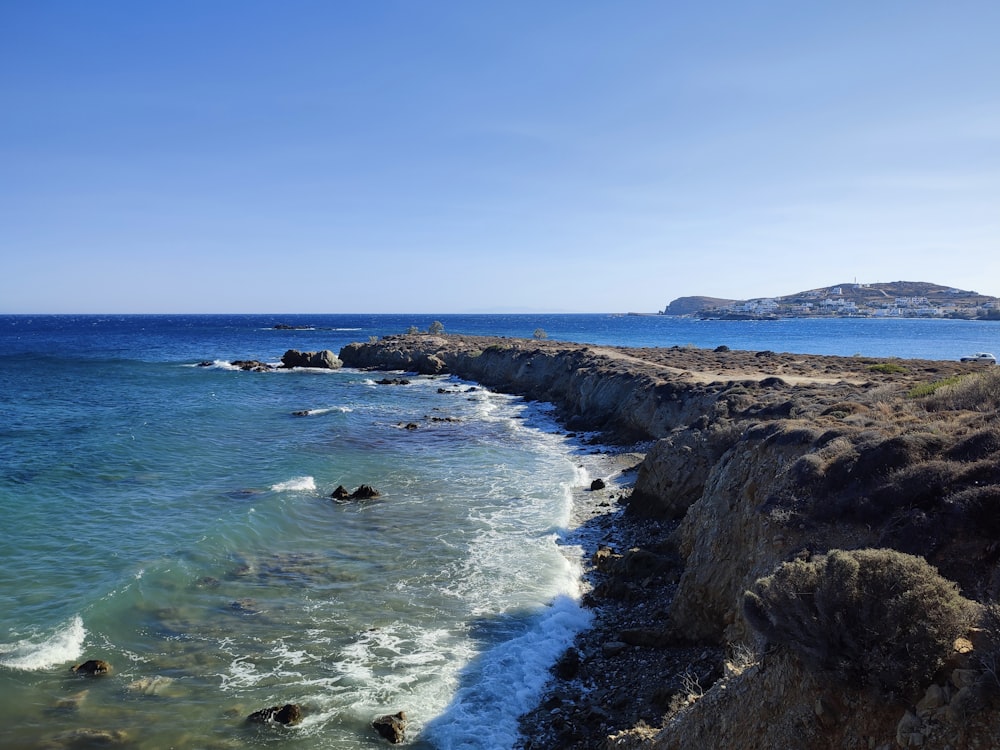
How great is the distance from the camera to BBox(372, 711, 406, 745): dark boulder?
9.51 metres

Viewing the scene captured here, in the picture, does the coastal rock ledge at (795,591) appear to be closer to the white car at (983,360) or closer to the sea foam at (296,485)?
the sea foam at (296,485)

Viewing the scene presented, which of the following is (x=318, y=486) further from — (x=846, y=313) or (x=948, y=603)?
(x=846, y=313)

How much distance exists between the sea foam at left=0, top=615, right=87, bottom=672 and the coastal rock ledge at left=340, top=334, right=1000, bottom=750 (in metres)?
9.24

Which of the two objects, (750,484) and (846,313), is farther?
(846,313)

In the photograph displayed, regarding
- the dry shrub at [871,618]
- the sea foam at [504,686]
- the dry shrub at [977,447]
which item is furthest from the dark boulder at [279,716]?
the dry shrub at [977,447]

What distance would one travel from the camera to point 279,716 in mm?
9930

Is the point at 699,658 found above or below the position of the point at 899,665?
below

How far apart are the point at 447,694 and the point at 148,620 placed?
7428 mm

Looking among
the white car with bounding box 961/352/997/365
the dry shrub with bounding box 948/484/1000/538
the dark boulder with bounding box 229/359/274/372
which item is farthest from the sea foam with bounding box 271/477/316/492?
the dark boulder with bounding box 229/359/274/372

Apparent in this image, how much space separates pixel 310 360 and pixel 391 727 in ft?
215

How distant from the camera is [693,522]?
14.0 m

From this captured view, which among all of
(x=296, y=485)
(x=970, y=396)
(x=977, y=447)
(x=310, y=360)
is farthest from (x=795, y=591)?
(x=310, y=360)

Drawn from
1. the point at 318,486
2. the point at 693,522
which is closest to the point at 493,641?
the point at 693,522

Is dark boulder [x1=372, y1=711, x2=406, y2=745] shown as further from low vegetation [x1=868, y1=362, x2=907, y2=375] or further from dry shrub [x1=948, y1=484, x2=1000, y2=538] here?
low vegetation [x1=868, y1=362, x2=907, y2=375]
